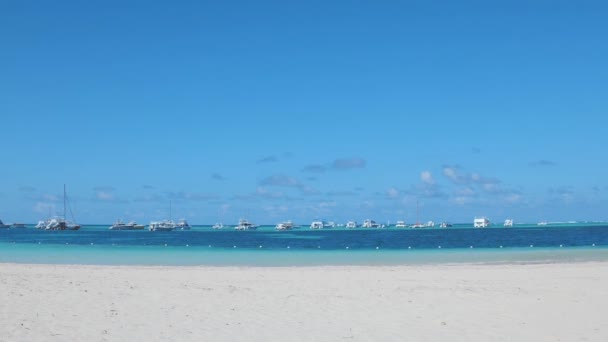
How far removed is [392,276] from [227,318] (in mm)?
10547

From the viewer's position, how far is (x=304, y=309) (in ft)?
42.9

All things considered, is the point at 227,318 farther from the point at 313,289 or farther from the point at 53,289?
the point at 53,289

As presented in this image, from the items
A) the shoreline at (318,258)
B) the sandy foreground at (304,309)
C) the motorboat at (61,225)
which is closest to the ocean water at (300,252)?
the shoreline at (318,258)

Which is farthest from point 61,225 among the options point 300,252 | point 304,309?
point 304,309

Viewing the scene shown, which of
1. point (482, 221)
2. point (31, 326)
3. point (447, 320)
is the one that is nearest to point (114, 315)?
point (31, 326)

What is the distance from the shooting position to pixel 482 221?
19388 centimetres

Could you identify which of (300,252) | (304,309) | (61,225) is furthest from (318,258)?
(61,225)

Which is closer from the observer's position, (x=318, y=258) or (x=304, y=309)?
(x=304, y=309)

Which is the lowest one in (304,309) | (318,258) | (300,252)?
(300,252)

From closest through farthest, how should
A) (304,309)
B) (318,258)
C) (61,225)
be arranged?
(304,309), (318,258), (61,225)

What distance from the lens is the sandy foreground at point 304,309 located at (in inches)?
406

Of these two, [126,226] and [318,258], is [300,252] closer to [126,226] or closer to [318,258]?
[318,258]

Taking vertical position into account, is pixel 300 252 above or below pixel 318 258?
below

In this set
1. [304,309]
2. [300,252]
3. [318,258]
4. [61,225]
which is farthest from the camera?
[61,225]
